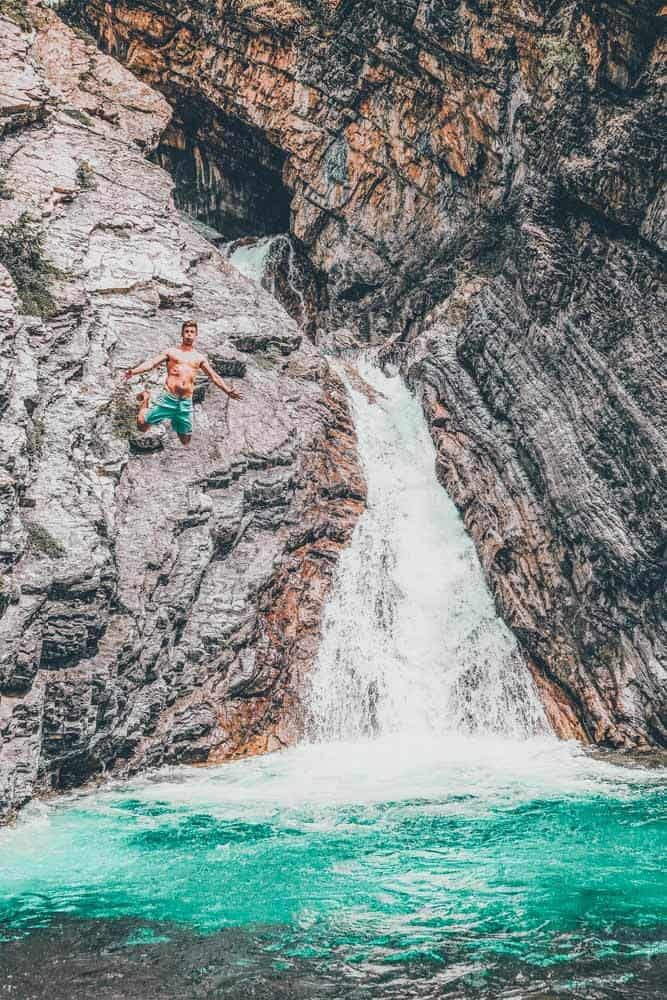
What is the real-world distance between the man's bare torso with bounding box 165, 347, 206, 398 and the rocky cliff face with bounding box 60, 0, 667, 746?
7.27m

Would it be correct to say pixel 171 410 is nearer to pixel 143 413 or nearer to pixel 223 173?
pixel 143 413

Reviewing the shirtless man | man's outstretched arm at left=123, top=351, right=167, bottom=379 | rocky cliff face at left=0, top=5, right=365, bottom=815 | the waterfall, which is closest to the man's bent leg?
the shirtless man

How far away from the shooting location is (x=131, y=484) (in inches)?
518

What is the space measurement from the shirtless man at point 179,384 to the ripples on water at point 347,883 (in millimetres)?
5586

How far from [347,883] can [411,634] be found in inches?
330

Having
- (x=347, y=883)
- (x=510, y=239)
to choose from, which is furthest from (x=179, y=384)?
(x=510, y=239)

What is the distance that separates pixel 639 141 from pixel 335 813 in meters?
13.6

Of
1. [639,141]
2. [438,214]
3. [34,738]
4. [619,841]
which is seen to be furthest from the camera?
[438,214]

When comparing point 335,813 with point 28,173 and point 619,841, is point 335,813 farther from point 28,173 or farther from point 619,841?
point 28,173

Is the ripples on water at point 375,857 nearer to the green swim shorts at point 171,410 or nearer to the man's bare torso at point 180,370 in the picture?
the green swim shorts at point 171,410

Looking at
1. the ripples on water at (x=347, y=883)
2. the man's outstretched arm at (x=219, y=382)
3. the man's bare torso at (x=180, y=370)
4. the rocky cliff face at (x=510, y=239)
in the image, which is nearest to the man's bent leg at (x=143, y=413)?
the man's bare torso at (x=180, y=370)

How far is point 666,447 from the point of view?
14914 mm

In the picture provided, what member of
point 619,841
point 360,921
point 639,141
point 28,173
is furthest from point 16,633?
point 639,141

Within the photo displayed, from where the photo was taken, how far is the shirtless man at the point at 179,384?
43.7 feet
